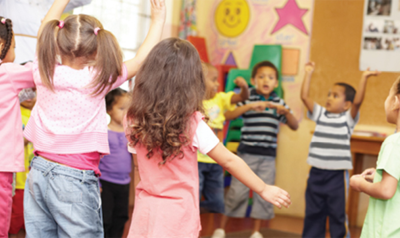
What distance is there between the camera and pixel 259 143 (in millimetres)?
3166

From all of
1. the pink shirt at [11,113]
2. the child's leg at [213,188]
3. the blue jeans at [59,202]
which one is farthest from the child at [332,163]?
the pink shirt at [11,113]

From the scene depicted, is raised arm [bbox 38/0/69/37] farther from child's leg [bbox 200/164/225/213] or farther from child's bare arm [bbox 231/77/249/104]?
child's leg [bbox 200/164/225/213]

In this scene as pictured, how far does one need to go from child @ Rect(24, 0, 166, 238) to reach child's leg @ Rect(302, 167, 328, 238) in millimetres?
1738

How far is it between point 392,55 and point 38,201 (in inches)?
126

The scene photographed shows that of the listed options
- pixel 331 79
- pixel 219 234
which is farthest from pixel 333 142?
pixel 331 79

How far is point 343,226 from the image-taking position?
2742 mm

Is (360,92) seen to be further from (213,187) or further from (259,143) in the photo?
(213,187)

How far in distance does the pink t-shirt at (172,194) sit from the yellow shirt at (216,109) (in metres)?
1.53

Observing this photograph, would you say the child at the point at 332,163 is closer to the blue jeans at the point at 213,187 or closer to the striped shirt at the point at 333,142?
the striped shirt at the point at 333,142

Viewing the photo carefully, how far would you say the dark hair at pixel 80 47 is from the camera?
1.45 meters

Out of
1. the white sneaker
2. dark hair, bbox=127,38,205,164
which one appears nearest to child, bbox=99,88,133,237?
the white sneaker

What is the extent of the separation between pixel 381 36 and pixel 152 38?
8.82 feet

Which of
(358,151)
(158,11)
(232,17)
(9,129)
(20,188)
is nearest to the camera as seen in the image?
(9,129)

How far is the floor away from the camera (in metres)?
3.38
